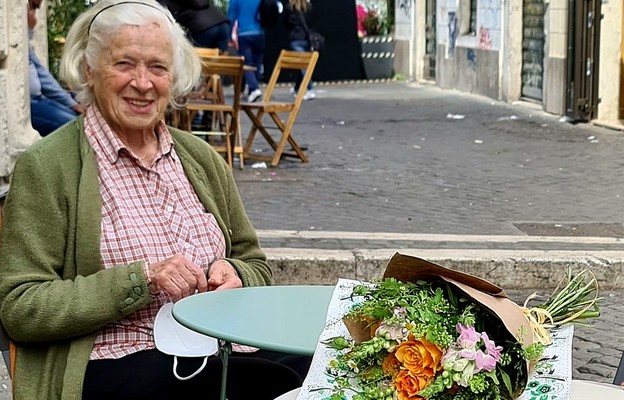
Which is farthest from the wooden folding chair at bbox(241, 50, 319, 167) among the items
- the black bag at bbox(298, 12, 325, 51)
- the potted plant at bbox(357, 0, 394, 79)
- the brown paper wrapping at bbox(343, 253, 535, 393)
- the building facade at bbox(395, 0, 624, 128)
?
the potted plant at bbox(357, 0, 394, 79)

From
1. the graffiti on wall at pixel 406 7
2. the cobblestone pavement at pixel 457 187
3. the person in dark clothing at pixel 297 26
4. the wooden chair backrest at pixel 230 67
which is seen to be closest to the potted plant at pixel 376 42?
the graffiti on wall at pixel 406 7

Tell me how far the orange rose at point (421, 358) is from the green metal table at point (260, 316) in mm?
382

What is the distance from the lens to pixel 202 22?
12.7 metres

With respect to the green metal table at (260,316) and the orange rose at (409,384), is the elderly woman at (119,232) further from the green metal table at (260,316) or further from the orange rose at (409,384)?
the orange rose at (409,384)

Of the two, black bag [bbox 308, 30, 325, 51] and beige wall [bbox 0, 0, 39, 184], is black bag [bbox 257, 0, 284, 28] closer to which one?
black bag [bbox 308, 30, 325, 51]

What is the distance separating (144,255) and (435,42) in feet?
69.5

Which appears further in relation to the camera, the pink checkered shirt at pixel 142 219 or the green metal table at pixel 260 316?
the pink checkered shirt at pixel 142 219

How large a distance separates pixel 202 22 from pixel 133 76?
977 cm

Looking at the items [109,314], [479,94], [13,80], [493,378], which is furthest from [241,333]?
[479,94]

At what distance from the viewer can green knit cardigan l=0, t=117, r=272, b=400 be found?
276cm

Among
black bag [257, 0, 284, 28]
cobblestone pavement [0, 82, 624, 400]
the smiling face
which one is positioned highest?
black bag [257, 0, 284, 28]

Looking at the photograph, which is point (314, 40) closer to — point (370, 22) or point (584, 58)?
point (584, 58)

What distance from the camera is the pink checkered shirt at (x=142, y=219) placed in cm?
289

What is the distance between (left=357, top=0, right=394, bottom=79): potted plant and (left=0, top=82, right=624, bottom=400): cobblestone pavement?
33.1 ft
